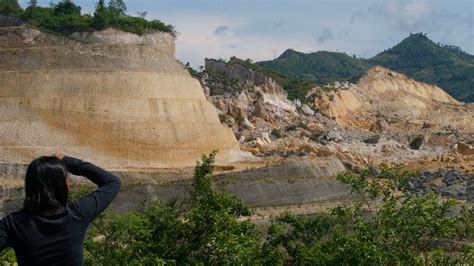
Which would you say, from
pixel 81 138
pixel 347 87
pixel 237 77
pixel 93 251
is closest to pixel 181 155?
pixel 81 138

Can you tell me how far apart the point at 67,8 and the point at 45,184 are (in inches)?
2105

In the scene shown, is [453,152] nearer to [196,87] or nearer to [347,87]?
[196,87]

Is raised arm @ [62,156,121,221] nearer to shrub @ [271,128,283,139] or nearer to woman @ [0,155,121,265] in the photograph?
woman @ [0,155,121,265]

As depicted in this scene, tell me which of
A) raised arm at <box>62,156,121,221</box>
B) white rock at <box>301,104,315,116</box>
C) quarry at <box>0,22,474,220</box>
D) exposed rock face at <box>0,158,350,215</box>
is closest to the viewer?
raised arm at <box>62,156,121,221</box>

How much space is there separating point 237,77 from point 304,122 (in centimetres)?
2437

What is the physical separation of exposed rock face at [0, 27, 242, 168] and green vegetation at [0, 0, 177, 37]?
967 mm

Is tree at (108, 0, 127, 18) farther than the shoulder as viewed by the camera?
Yes

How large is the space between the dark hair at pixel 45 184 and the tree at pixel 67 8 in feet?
167

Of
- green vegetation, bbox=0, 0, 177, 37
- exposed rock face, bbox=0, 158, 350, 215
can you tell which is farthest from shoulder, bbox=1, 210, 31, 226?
green vegetation, bbox=0, 0, 177, 37

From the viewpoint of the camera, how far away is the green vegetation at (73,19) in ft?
159

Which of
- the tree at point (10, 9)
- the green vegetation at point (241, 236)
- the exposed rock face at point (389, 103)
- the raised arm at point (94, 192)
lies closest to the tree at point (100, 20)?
the tree at point (10, 9)

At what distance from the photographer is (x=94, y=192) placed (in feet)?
21.2

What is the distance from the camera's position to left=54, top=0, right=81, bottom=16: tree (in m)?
55.9

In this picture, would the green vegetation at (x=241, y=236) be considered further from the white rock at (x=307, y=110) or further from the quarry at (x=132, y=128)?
the white rock at (x=307, y=110)
